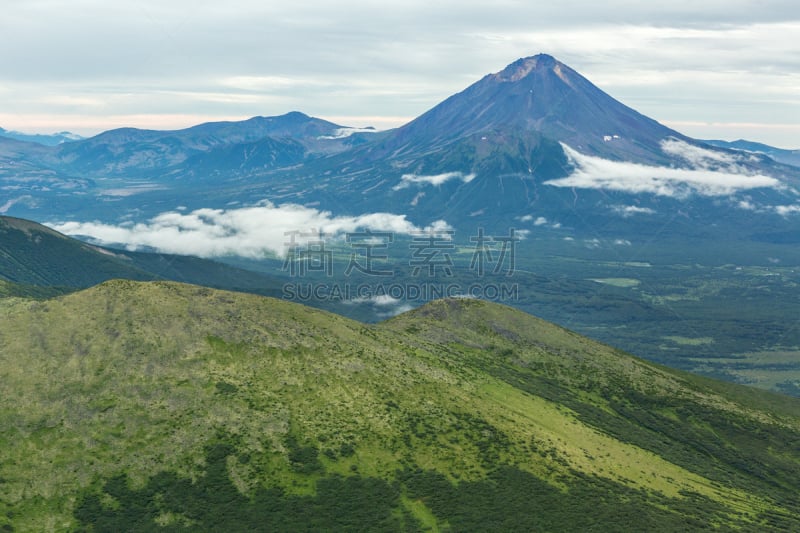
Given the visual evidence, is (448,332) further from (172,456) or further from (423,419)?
(172,456)

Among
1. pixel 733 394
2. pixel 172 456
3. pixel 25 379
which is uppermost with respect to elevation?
pixel 25 379

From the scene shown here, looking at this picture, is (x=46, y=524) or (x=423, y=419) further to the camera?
(x=423, y=419)

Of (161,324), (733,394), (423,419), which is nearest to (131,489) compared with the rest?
(161,324)

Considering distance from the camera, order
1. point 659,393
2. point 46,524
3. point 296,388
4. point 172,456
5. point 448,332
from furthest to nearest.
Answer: point 448,332 → point 659,393 → point 296,388 → point 172,456 → point 46,524

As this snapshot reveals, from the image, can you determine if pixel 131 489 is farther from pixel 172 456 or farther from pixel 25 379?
pixel 25 379

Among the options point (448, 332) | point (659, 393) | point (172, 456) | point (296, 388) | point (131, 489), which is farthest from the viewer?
point (448, 332)

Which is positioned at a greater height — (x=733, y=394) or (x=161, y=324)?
(x=161, y=324)
